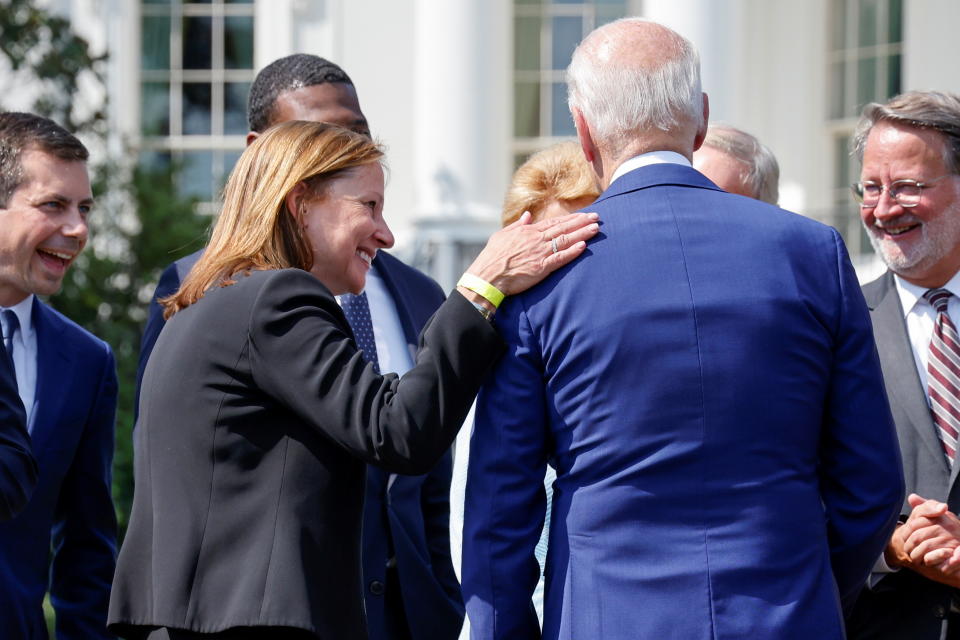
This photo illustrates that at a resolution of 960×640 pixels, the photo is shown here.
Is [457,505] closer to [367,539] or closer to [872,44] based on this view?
[367,539]

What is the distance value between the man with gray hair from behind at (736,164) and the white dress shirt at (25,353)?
2.10m

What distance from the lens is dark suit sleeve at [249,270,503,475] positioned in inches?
113

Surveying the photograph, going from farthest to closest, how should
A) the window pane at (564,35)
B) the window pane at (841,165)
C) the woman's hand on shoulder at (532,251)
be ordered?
the window pane at (564,35) → the window pane at (841,165) → the woman's hand on shoulder at (532,251)

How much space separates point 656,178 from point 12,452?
5.38 ft

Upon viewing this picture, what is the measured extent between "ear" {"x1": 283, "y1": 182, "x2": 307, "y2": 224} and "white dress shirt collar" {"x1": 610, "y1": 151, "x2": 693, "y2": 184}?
75 cm

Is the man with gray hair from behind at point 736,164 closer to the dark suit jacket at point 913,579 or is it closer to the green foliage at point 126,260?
the dark suit jacket at point 913,579

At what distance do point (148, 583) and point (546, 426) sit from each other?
938mm

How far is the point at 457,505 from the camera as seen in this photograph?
3.58 meters

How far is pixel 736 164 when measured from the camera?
14.2 ft

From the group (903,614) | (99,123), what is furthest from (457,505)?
(99,123)

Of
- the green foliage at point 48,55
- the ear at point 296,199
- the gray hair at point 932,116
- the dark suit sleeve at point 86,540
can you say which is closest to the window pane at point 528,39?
the green foliage at point 48,55

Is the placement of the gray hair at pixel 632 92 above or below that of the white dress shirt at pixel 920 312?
above

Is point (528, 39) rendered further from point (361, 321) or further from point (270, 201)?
point (270, 201)

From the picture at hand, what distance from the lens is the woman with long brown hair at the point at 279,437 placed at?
288 cm
